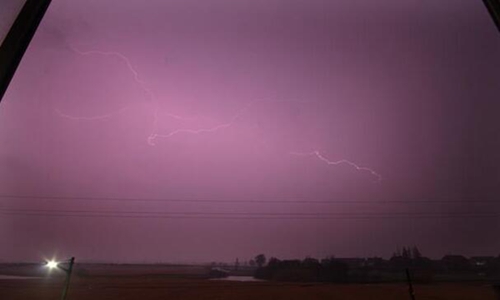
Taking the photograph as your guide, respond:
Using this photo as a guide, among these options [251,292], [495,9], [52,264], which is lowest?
[495,9]

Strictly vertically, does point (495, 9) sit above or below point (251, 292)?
below

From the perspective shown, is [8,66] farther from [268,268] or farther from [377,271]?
[377,271]

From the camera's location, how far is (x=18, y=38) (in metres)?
1.69

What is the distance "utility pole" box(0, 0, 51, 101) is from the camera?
1591 millimetres

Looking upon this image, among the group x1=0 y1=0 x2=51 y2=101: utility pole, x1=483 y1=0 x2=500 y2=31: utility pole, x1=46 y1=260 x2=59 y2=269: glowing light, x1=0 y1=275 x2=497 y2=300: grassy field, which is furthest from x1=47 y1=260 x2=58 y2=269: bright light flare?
x1=0 y1=275 x2=497 y2=300: grassy field

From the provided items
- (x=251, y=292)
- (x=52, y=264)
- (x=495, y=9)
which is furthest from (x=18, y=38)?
(x=251, y=292)

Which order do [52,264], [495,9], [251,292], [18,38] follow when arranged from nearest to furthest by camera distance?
[18,38] < [495,9] < [52,264] < [251,292]

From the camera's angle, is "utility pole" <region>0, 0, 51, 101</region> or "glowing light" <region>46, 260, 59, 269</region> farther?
"glowing light" <region>46, 260, 59, 269</region>

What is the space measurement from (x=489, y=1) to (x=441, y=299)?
5276cm

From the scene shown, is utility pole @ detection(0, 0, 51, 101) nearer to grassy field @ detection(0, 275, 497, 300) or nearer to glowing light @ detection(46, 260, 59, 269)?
glowing light @ detection(46, 260, 59, 269)

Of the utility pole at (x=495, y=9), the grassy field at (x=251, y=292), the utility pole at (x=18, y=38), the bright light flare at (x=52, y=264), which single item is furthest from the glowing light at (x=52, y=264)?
the grassy field at (x=251, y=292)

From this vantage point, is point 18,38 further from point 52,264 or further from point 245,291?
point 245,291

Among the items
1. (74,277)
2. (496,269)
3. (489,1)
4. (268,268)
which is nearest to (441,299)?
(268,268)

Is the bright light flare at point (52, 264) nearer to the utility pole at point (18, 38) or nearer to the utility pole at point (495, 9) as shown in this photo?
the utility pole at point (18, 38)
